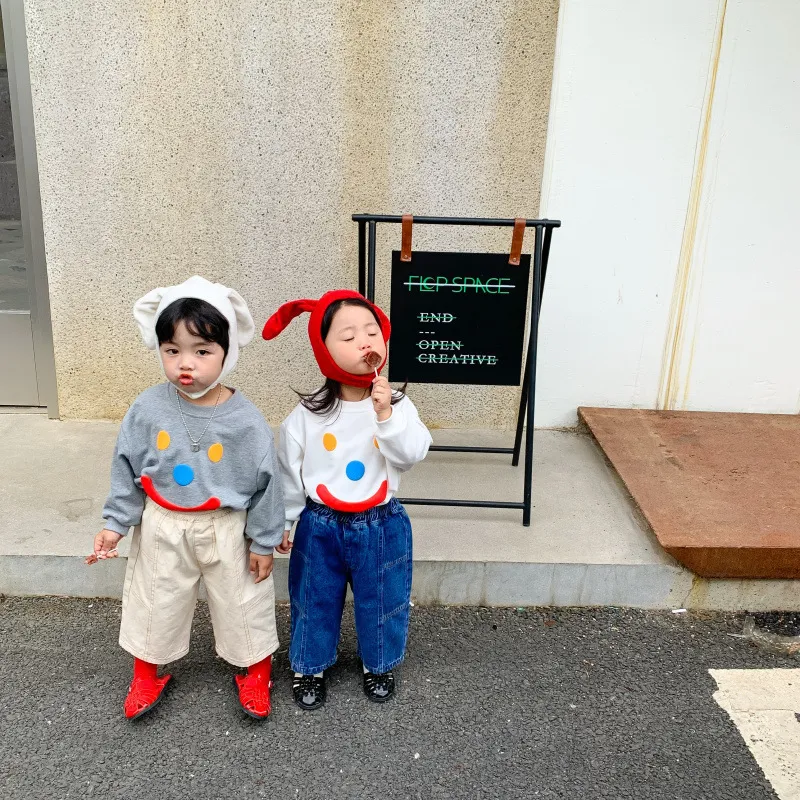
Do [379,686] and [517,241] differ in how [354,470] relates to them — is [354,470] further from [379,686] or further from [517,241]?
[517,241]

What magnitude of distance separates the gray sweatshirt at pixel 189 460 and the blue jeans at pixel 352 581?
19cm

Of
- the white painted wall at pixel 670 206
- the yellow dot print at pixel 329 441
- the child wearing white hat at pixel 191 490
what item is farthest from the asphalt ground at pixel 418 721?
the white painted wall at pixel 670 206

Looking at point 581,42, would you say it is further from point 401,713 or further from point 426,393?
point 401,713

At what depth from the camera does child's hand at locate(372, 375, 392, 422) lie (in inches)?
91.6

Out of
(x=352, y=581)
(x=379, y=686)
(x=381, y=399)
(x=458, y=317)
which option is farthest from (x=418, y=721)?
(x=458, y=317)

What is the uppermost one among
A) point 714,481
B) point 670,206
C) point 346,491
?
point 670,206

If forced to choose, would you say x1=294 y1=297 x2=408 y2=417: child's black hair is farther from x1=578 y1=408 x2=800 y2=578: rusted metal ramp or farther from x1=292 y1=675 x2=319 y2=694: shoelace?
x1=578 y1=408 x2=800 y2=578: rusted metal ramp

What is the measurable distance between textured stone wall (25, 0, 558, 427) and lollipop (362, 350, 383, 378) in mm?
1906

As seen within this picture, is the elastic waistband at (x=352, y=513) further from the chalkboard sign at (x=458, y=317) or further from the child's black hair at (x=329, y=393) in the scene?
the chalkboard sign at (x=458, y=317)

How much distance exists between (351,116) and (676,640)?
2836mm

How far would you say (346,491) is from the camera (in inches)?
97.7

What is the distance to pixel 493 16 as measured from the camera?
3.91 m

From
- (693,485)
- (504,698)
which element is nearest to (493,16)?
(693,485)

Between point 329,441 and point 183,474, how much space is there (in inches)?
17.3
